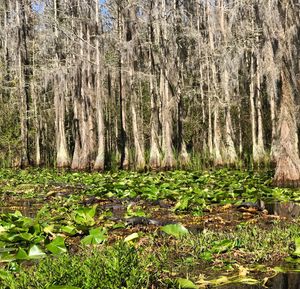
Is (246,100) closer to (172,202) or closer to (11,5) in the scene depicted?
(11,5)

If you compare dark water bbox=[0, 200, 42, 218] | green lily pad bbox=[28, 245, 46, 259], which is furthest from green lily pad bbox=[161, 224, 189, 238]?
dark water bbox=[0, 200, 42, 218]

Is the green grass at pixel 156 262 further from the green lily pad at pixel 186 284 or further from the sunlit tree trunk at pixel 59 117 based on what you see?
the sunlit tree trunk at pixel 59 117

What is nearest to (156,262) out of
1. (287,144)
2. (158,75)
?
(287,144)

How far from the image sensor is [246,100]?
32219 mm

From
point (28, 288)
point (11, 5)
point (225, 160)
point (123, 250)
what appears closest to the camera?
point (28, 288)

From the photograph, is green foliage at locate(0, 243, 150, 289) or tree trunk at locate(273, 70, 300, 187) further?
tree trunk at locate(273, 70, 300, 187)

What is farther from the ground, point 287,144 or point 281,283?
point 287,144

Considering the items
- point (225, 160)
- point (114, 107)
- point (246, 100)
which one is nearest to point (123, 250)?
point (225, 160)

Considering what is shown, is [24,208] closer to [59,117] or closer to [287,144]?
[287,144]

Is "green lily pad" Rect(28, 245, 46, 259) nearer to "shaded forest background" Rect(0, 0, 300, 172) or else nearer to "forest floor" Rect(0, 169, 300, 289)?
"forest floor" Rect(0, 169, 300, 289)

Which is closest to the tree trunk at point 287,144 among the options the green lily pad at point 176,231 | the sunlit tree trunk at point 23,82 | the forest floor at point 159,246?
the forest floor at point 159,246

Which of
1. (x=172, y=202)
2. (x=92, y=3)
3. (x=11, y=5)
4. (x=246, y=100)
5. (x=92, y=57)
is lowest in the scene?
(x=172, y=202)

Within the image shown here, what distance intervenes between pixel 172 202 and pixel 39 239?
4.25 meters

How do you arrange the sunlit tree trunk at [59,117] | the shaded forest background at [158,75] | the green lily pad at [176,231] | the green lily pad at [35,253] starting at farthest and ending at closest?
the sunlit tree trunk at [59,117], the shaded forest background at [158,75], the green lily pad at [176,231], the green lily pad at [35,253]
